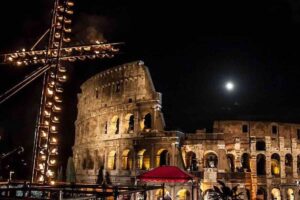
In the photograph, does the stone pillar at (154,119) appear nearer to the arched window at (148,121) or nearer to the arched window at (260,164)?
the arched window at (148,121)

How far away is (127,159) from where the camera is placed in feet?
102

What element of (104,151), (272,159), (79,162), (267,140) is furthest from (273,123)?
(79,162)

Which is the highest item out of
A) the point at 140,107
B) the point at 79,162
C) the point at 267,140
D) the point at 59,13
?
the point at 59,13

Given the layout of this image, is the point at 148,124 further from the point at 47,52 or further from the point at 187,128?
the point at 47,52

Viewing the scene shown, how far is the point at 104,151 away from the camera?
32.3 meters

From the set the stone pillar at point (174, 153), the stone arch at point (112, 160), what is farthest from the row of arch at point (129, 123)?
the stone pillar at point (174, 153)

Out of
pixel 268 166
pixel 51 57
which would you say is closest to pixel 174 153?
pixel 268 166

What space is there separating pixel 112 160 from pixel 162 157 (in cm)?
468

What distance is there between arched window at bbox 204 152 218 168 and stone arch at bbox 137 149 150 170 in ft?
16.1

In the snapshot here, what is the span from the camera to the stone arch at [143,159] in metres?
29.5

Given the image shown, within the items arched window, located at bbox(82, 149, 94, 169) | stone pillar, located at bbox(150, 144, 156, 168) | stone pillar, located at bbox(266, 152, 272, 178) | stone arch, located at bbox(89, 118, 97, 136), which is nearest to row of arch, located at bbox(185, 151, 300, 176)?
stone pillar, located at bbox(266, 152, 272, 178)

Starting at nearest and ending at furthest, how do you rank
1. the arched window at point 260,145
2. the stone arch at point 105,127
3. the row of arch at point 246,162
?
the row of arch at point 246,162 < the arched window at point 260,145 < the stone arch at point 105,127

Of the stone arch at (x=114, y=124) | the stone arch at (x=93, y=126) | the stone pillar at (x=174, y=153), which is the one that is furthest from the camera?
the stone arch at (x=93, y=126)

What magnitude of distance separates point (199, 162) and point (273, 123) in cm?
780
